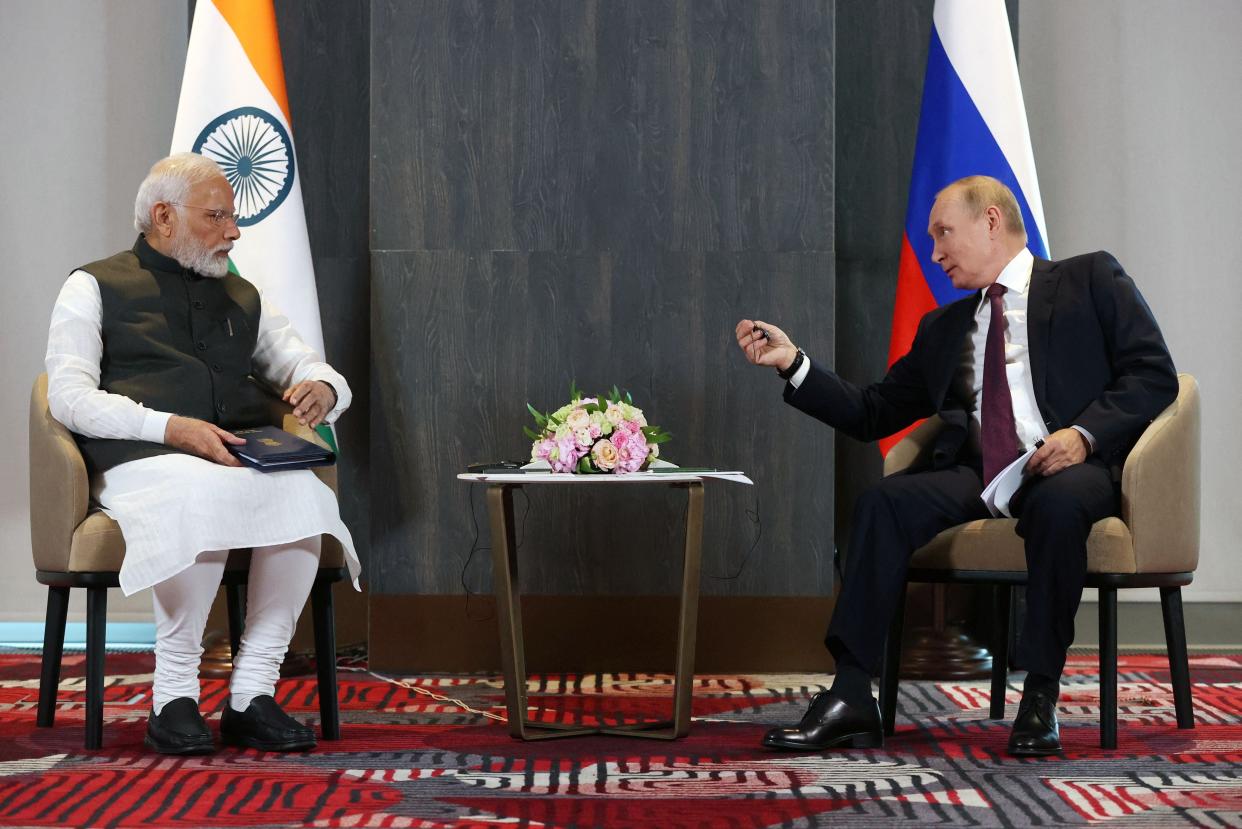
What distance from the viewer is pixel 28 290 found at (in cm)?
450

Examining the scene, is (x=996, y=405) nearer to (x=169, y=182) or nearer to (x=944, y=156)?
(x=944, y=156)

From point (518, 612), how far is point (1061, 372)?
135 cm

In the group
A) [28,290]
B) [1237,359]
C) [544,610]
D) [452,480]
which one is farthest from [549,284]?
[1237,359]

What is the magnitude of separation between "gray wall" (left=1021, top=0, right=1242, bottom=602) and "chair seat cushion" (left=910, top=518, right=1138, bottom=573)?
2045 mm

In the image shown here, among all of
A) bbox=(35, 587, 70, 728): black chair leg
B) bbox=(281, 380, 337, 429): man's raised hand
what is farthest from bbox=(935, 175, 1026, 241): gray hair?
bbox=(35, 587, 70, 728): black chair leg

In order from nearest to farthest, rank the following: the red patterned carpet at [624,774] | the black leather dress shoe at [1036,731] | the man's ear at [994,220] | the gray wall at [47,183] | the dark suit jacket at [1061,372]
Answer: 1. the red patterned carpet at [624,774]
2. the black leather dress shoe at [1036,731]
3. the dark suit jacket at [1061,372]
4. the man's ear at [994,220]
5. the gray wall at [47,183]

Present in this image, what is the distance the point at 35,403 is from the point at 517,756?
4.29ft

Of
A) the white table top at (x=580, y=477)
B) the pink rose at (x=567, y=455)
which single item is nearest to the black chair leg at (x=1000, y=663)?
the white table top at (x=580, y=477)

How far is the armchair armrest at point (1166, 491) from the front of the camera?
269cm

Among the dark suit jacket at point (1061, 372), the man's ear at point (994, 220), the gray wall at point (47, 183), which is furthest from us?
the gray wall at point (47, 183)

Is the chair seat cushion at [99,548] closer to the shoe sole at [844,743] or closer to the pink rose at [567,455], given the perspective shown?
the pink rose at [567,455]

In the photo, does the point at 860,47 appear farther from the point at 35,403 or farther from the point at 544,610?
the point at 35,403

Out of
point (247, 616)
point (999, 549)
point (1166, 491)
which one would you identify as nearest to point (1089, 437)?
point (1166, 491)

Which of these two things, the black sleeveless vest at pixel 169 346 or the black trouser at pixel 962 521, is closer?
the black trouser at pixel 962 521
